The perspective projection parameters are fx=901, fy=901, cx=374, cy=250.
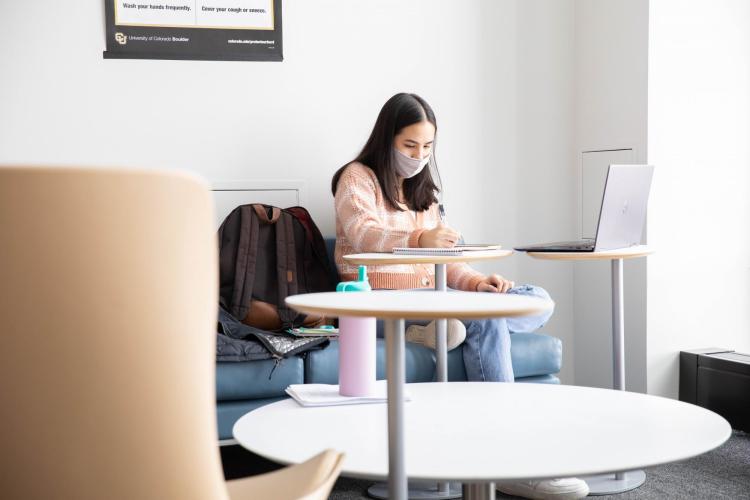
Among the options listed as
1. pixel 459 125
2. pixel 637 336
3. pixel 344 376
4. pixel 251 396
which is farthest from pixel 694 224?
pixel 344 376

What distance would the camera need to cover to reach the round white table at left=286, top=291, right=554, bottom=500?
94cm

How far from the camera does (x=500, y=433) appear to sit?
141cm

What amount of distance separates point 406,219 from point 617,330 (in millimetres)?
→ 800

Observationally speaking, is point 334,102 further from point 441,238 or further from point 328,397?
point 328,397

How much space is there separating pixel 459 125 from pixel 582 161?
0.55 meters

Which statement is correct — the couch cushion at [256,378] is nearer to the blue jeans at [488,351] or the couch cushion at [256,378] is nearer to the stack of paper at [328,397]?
the blue jeans at [488,351]

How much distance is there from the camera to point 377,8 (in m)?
3.48

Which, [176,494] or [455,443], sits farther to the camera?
[455,443]

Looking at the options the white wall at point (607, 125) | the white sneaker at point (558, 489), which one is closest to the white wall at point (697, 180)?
the white wall at point (607, 125)

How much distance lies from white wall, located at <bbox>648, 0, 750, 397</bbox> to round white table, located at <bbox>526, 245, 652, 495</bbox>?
0.77 meters

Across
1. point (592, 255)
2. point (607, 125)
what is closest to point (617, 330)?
point (592, 255)

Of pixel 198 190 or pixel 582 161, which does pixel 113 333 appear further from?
pixel 582 161

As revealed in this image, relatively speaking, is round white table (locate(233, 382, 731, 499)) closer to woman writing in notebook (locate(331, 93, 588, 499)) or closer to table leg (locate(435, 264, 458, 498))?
table leg (locate(435, 264, 458, 498))

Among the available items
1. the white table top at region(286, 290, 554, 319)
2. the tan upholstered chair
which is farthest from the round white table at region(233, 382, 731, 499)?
the tan upholstered chair
